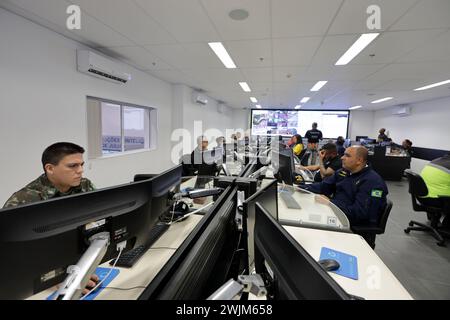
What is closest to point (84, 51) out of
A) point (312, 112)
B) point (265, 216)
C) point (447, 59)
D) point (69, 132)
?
point (69, 132)

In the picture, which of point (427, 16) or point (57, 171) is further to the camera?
point (427, 16)

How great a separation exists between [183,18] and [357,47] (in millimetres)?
2449

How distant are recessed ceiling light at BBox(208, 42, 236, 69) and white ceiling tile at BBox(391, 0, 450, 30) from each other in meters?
2.14

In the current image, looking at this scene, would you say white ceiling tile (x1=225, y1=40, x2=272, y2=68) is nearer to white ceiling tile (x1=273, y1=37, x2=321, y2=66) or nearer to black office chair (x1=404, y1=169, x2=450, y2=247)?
white ceiling tile (x1=273, y1=37, x2=321, y2=66)

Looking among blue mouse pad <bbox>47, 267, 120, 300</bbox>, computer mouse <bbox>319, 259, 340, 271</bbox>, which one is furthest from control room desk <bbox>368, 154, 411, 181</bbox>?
blue mouse pad <bbox>47, 267, 120, 300</bbox>

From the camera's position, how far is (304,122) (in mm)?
10820

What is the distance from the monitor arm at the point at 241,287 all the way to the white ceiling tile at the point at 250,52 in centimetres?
303

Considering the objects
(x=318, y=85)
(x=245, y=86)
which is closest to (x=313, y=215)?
(x=318, y=85)

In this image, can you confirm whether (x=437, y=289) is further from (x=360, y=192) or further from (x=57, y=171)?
(x=57, y=171)

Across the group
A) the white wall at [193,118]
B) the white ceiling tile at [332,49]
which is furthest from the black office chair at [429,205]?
the white wall at [193,118]

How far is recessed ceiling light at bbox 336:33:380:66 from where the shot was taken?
2716 mm

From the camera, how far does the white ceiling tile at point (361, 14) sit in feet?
6.57

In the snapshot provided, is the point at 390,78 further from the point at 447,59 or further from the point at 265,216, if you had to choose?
the point at 265,216
